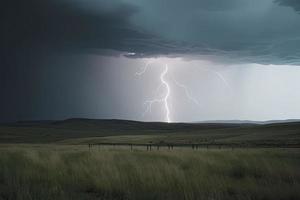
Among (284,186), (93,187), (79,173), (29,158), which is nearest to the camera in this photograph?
(284,186)

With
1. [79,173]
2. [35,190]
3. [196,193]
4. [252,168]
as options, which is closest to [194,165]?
[252,168]

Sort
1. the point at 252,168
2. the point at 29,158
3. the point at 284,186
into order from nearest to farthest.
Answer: the point at 284,186, the point at 252,168, the point at 29,158

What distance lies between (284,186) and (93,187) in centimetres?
432

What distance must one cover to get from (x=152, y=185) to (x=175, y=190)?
26.8 inches

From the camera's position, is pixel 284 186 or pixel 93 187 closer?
pixel 284 186

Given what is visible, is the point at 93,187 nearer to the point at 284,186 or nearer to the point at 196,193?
the point at 196,193

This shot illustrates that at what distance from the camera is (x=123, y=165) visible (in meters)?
12.2

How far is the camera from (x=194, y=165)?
42.5ft

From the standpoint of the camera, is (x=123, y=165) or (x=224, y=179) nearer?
(x=224, y=179)

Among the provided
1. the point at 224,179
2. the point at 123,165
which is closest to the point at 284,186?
the point at 224,179

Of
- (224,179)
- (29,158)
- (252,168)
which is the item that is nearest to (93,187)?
(224,179)

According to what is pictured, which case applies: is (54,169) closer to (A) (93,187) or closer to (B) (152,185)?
(A) (93,187)

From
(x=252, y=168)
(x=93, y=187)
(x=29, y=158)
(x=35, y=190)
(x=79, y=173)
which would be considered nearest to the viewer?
(x=35, y=190)

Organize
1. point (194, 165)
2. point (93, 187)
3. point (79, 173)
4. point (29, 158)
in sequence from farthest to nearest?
point (29, 158) → point (194, 165) → point (79, 173) → point (93, 187)
